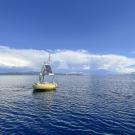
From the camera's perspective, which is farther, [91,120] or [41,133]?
[91,120]

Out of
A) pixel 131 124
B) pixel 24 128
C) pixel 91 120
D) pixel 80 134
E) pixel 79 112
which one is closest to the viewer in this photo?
pixel 80 134

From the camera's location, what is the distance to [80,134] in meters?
33.8

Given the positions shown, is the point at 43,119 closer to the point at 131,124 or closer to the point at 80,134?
the point at 80,134

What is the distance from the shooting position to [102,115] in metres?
45.9

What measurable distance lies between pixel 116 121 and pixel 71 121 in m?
8.77

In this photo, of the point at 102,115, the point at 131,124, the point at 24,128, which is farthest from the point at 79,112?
the point at 24,128

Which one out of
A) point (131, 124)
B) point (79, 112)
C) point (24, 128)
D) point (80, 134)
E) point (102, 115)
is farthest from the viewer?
point (79, 112)

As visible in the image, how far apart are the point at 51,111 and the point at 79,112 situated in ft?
22.5

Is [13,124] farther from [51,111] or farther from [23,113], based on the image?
[51,111]

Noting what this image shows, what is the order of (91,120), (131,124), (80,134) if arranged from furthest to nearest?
(91,120) → (131,124) → (80,134)

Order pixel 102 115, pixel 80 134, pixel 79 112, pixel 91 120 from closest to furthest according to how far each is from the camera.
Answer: pixel 80 134 → pixel 91 120 → pixel 102 115 → pixel 79 112

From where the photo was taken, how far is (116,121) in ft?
135

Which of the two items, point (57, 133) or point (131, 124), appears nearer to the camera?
point (57, 133)

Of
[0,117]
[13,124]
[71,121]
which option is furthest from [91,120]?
[0,117]
